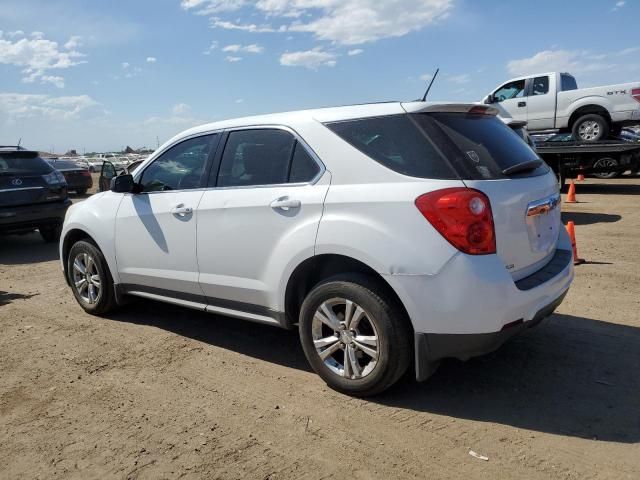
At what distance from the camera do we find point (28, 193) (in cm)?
908

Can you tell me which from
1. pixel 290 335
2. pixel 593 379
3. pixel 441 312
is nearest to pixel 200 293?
pixel 290 335

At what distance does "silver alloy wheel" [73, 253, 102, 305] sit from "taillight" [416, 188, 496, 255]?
11.4 ft

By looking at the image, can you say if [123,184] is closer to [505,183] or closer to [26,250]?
[505,183]

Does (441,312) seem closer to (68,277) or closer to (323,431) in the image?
(323,431)

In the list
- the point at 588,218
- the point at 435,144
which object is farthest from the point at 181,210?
the point at 588,218

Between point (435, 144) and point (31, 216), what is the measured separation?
8.00m

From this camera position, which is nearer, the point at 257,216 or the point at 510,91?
the point at 257,216

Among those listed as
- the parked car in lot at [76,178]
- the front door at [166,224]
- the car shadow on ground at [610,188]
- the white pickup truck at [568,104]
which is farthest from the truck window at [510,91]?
the parked car in lot at [76,178]

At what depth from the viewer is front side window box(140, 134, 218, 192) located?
4.35m

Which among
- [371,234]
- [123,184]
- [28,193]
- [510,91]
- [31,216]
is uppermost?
[510,91]

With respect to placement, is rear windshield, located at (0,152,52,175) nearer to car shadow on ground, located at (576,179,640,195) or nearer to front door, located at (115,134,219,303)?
front door, located at (115,134,219,303)

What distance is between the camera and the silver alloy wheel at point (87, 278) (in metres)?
5.24

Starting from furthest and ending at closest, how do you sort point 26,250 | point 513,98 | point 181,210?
point 513,98
point 26,250
point 181,210

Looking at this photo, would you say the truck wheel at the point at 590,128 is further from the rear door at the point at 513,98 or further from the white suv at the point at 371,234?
the white suv at the point at 371,234
